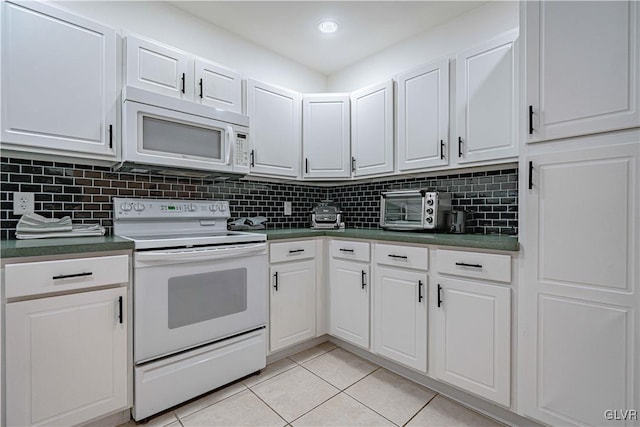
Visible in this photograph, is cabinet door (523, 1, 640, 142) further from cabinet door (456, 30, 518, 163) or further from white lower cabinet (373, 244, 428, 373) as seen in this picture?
white lower cabinet (373, 244, 428, 373)

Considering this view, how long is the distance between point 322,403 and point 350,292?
0.75 metres

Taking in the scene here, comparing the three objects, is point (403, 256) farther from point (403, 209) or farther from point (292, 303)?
point (292, 303)

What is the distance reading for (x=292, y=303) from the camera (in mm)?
2229

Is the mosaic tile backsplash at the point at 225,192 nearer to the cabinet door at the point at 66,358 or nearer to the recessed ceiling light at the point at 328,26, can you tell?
the cabinet door at the point at 66,358

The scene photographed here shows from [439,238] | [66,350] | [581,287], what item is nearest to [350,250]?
[439,238]

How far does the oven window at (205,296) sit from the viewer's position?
5.40 ft

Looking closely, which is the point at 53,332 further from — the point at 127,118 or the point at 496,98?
the point at 496,98

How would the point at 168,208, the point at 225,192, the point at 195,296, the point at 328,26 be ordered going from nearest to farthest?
the point at 195,296 → the point at 168,208 → the point at 328,26 → the point at 225,192

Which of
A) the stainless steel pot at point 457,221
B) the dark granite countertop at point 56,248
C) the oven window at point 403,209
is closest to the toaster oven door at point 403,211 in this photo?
the oven window at point 403,209

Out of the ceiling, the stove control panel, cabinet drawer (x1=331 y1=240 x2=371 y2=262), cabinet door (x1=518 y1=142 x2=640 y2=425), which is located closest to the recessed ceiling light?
the ceiling

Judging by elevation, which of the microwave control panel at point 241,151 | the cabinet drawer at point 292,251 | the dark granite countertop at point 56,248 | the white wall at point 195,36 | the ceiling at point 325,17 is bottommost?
the cabinet drawer at point 292,251

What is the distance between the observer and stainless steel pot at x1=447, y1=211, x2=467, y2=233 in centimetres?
211

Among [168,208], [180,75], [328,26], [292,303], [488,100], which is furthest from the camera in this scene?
[328,26]

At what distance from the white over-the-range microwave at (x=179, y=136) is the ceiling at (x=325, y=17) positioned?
2.64ft
